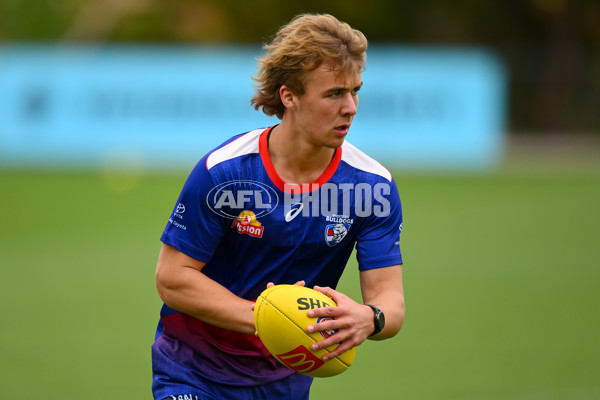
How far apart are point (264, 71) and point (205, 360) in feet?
5.57

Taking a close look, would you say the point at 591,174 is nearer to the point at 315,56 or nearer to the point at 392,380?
the point at 392,380

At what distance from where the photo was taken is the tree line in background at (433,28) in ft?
106

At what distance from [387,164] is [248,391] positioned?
18.8 metres

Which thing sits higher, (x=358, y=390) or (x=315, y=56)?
(x=315, y=56)

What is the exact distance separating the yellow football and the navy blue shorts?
56cm

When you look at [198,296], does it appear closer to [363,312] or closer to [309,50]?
[363,312]

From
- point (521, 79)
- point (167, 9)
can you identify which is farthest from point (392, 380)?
point (167, 9)

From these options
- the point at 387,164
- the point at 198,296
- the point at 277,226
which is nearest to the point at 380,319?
the point at 277,226

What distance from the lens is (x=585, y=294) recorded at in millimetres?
11164

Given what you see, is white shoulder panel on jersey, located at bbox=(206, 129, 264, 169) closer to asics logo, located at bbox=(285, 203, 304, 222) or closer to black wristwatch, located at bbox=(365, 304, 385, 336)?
asics logo, located at bbox=(285, 203, 304, 222)

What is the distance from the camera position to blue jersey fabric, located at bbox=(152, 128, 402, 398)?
470cm

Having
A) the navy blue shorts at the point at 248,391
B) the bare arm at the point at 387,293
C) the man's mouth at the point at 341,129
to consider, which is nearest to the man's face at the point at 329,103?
the man's mouth at the point at 341,129

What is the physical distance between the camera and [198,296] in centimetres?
461

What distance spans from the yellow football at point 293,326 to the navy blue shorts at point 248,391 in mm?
564
